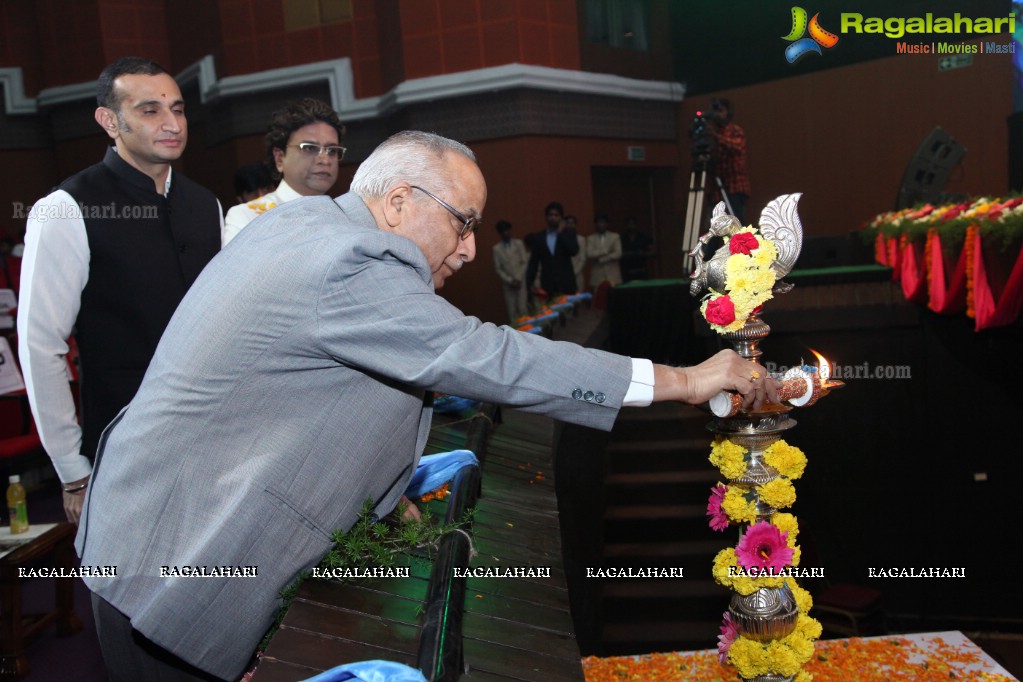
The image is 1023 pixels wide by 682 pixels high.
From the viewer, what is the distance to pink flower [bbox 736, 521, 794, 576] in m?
2.09

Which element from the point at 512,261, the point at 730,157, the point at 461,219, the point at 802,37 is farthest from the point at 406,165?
the point at 802,37

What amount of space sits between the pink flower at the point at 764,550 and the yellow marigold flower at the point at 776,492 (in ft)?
0.18

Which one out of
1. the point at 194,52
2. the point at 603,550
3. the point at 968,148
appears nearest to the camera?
the point at 603,550

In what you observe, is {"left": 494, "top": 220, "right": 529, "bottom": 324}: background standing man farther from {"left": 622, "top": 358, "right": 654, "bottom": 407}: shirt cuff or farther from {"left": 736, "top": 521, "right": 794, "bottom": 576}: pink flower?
{"left": 622, "top": 358, "right": 654, "bottom": 407}: shirt cuff

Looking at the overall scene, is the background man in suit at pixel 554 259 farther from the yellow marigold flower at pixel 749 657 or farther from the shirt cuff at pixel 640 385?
the shirt cuff at pixel 640 385

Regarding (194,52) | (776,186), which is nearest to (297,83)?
(194,52)

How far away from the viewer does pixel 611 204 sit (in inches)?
444

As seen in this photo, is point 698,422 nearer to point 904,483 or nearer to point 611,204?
point 904,483

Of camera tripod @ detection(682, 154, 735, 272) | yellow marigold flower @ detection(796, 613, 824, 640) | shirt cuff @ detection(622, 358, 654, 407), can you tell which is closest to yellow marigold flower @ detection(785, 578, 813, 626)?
yellow marigold flower @ detection(796, 613, 824, 640)

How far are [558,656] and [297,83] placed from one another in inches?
377

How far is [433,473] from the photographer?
6.54 ft

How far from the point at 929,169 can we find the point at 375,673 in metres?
8.72

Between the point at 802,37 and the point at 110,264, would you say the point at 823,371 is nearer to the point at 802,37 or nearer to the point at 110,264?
the point at 110,264

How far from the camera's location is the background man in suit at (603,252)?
9445 millimetres
